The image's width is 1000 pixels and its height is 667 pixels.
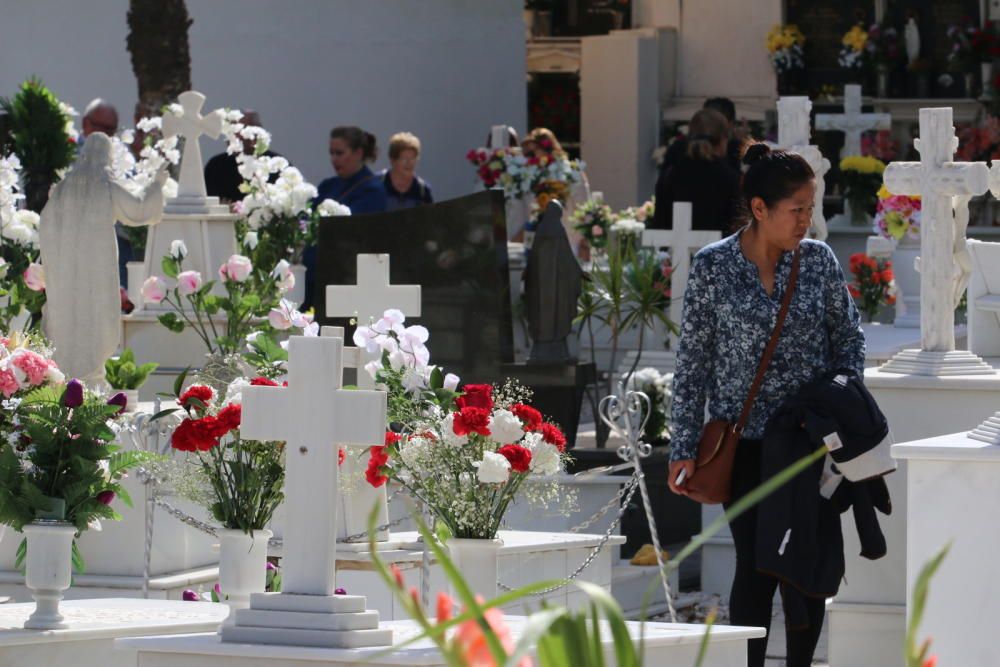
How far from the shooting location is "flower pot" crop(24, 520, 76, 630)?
492cm

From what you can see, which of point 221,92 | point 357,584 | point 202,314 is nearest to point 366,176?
point 202,314

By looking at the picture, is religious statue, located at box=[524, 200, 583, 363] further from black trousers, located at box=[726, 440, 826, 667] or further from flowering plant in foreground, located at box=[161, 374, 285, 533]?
black trousers, located at box=[726, 440, 826, 667]

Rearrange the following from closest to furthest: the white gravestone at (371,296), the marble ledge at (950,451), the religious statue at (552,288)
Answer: the marble ledge at (950,451)
the white gravestone at (371,296)
the religious statue at (552,288)

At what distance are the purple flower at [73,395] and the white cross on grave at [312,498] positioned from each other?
0.99 metres

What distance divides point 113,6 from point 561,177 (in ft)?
24.4

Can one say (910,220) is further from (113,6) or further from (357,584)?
(113,6)

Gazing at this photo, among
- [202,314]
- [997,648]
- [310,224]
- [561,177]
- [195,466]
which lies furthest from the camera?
[561,177]

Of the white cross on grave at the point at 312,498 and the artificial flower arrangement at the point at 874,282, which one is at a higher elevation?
the white cross on grave at the point at 312,498

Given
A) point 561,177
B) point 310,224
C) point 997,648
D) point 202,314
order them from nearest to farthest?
point 997,648
point 202,314
point 310,224
point 561,177

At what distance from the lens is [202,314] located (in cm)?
957

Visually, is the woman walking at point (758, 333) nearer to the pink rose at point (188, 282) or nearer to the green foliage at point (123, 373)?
the green foliage at point (123, 373)

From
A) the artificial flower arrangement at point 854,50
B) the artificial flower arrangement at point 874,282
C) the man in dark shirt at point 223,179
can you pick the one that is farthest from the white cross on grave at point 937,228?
the artificial flower arrangement at point 854,50

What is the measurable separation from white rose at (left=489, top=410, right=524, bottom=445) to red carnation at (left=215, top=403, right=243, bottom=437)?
61cm

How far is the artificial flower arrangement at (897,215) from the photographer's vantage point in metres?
11.2
